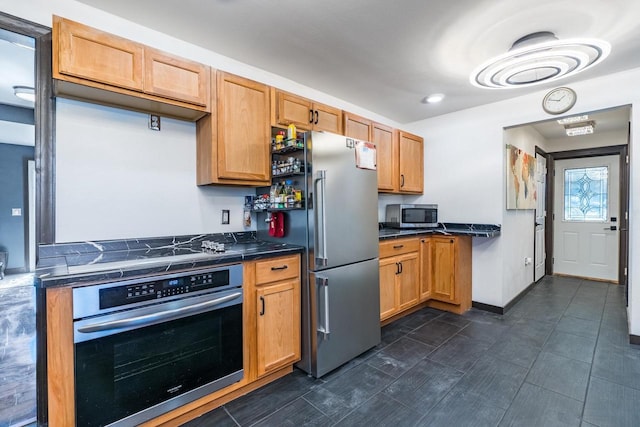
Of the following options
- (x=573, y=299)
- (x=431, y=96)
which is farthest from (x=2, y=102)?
(x=573, y=299)

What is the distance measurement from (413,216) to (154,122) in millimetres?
2905

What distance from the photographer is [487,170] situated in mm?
3441

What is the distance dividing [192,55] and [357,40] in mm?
1261

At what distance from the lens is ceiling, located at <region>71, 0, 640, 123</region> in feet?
5.77

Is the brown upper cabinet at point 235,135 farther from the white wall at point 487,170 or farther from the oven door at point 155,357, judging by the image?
the white wall at point 487,170

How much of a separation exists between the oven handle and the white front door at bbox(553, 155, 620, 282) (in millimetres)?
5711

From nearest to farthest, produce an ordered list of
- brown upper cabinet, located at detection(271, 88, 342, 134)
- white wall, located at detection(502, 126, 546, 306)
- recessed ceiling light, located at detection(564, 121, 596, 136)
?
brown upper cabinet, located at detection(271, 88, 342, 134) < white wall, located at detection(502, 126, 546, 306) < recessed ceiling light, located at detection(564, 121, 596, 136)

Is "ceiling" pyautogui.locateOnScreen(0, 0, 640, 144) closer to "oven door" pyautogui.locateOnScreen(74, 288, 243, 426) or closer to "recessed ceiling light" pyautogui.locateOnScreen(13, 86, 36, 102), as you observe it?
"recessed ceiling light" pyautogui.locateOnScreen(13, 86, 36, 102)

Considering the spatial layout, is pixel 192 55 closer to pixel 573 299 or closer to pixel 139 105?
pixel 139 105

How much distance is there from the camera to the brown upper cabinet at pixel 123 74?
61.2 inches

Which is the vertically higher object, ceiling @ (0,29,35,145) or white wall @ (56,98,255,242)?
ceiling @ (0,29,35,145)

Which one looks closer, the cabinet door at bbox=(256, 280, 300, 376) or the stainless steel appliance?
the stainless steel appliance

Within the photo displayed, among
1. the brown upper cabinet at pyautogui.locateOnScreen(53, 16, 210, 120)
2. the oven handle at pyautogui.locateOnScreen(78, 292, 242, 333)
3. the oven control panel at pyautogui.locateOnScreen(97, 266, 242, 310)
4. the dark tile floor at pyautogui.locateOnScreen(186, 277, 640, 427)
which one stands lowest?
the dark tile floor at pyautogui.locateOnScreen(186, 277, 640, 427)

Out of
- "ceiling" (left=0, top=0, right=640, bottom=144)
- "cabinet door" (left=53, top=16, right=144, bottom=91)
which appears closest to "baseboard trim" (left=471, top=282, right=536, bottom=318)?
"ceiling" (left=0, top=0, right=640, bottom=144)
